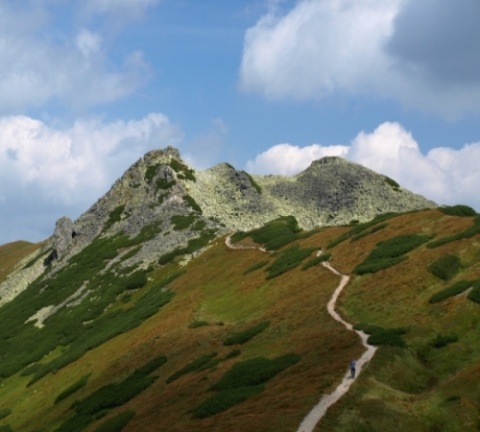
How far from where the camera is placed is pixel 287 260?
236 feet

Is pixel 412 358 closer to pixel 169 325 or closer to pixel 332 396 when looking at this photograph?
pixel 332 396

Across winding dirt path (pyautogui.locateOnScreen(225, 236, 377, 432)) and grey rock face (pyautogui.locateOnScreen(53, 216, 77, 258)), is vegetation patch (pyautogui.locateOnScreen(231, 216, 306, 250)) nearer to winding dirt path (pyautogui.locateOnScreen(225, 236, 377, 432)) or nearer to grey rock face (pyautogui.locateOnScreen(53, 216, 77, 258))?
winding dirt path (pyautogui.locateOnScreen(225, 236, 377, 432))

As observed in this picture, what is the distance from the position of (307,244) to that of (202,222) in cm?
3910

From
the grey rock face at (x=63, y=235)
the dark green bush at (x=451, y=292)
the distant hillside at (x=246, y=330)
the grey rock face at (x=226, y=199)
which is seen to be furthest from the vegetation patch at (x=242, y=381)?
the grey rock face at (x=63, y=235)

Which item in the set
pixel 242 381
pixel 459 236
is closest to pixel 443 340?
pixel 242 381

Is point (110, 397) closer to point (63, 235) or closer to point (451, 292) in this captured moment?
point (451, 292)

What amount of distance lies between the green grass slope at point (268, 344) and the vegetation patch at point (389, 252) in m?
0.18

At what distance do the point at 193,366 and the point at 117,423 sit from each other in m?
7.59

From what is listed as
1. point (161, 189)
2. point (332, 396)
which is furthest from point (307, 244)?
point (161, 189)

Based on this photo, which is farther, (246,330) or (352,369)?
(246,330)

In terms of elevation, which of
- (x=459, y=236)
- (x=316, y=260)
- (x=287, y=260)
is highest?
(x=287, y=260)

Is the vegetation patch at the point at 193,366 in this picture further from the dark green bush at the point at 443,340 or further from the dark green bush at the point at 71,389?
the dark green bush at the point at 443,340

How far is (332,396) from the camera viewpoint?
3234cm

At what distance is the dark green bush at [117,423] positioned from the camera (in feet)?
140
